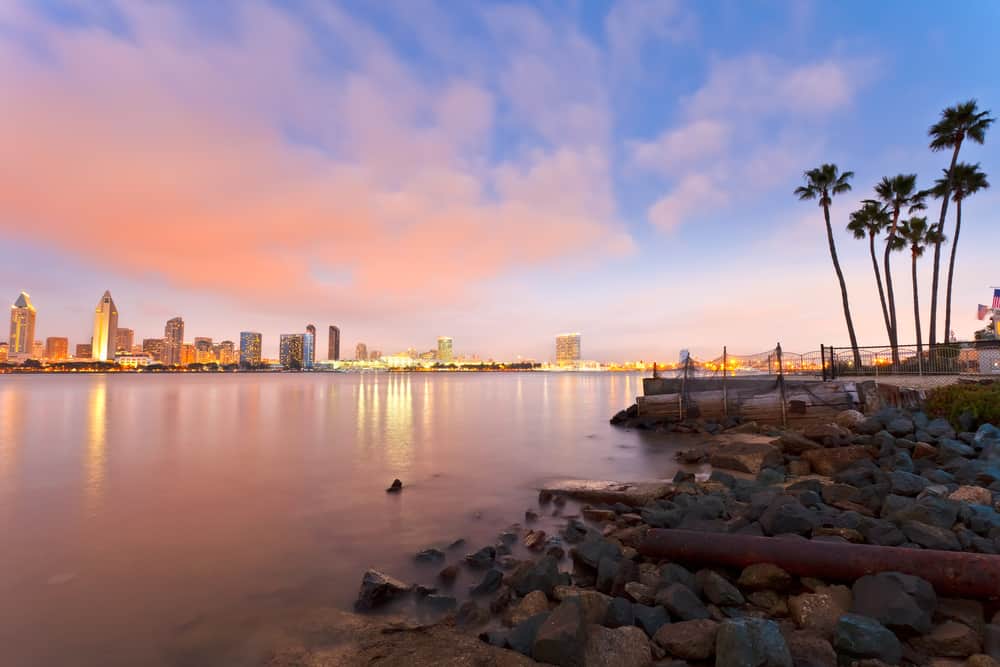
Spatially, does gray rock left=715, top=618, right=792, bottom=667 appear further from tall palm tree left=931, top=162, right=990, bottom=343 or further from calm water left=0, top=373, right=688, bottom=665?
tall palm tree left=931, top=162, right=990, bottom=343

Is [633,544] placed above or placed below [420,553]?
above

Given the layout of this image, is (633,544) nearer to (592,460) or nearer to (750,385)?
(592,460)

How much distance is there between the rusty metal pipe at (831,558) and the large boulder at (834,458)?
6653 mm

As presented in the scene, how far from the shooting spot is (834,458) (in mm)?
11156

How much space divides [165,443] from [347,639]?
22809 mm

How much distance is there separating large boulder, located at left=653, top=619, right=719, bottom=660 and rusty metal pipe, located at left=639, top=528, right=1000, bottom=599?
155cm

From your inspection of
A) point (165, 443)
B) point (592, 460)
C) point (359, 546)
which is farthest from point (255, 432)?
point (359, 546)

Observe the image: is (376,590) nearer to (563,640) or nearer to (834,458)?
(563,640)

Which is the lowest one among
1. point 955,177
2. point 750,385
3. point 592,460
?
point 592,460

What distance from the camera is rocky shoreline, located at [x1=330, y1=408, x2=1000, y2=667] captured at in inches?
165

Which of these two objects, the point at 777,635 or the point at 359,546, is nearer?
the point at 777,635

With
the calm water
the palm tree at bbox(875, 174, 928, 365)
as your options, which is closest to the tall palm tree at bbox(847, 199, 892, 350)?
the palm tree at bbox(875, 174, 928, 365)

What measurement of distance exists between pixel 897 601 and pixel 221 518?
1212 cm

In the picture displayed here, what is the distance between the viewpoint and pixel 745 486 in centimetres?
991
